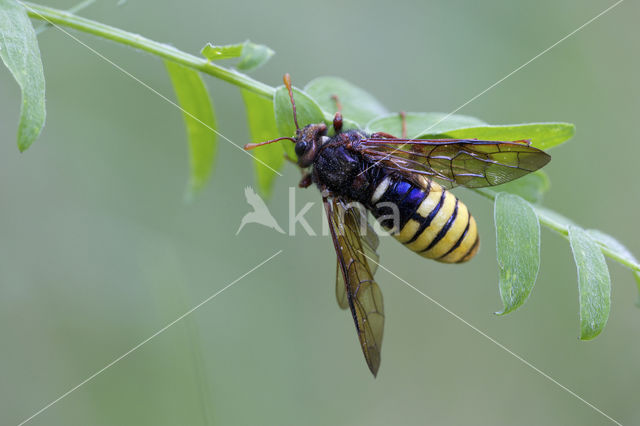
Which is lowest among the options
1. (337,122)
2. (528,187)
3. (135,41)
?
(528,187)

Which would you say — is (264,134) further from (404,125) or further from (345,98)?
(404,125)

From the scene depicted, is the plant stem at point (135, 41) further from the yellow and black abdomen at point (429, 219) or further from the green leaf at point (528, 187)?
the green leaf at point (528, 187)

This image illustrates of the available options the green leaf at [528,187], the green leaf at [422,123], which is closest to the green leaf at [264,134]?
the green leaf at [422,123]

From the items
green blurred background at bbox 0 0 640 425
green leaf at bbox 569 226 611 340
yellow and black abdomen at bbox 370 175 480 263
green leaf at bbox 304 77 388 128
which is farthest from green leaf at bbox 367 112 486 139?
green blurred background at bbox 0 0 640 425

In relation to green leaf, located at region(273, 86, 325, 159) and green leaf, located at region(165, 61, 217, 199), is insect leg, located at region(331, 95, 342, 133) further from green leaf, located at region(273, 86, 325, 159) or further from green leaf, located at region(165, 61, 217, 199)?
green leaf, located at region(165, 61, 217, 199)

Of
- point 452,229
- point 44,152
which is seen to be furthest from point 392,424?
point 44,152

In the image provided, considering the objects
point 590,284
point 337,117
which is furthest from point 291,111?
point 590,284
